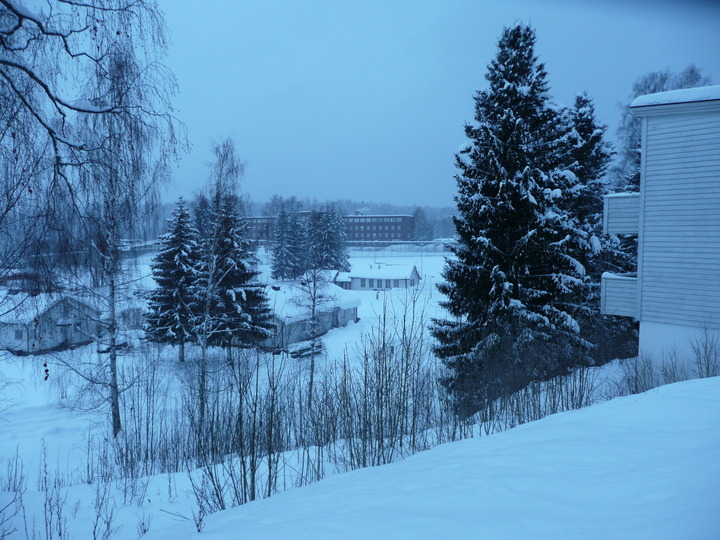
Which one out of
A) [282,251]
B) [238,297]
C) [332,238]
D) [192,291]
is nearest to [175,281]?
[192,291]

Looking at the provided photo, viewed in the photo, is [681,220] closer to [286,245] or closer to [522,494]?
[522,494]

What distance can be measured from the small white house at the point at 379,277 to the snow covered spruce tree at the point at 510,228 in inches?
1377

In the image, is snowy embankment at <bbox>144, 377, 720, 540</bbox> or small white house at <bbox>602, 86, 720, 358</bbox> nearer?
snowy embankment at <bbox>144, 377, 720, 540</bbox>

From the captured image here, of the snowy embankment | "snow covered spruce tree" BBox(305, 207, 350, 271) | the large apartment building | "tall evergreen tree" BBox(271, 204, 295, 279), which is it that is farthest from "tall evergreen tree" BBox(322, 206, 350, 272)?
the snowy embankment

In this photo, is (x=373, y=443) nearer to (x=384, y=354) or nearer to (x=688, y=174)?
(x=384, y=354)

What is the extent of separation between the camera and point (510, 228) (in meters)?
13.1

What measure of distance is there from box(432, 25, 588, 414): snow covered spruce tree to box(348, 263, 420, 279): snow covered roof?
115 ft

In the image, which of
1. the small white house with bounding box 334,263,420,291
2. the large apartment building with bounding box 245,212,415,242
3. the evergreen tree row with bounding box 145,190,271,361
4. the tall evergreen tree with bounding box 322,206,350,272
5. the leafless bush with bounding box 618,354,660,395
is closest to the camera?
the leafless bush with bounding box 618,354,660,395

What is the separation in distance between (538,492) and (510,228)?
10.6 m

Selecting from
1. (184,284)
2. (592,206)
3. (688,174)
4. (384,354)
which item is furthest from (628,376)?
(184,284)

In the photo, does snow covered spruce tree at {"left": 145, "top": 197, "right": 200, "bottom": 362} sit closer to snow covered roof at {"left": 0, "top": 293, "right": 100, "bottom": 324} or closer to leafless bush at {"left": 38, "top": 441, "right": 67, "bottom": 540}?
snow covered roof at {"left": 0, "top": 293, "right": 100, "bottom": 324}

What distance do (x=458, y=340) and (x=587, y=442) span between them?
9052 mm

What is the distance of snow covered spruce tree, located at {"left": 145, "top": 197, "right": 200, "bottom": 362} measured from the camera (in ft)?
69.6

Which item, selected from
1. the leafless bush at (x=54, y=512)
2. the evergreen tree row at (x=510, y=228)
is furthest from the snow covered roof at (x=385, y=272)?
the leafless bush at (x=54, y=512)
